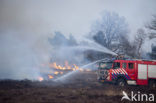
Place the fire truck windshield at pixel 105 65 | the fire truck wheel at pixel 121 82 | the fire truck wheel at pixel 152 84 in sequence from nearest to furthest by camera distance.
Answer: the fire truck wheel at pixel 121 82
the fire truck windshield at pixel 105 65
the fire truck wheel at pixel 152 84

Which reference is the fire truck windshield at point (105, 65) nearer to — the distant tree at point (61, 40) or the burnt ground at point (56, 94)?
the burnt ground at point (56, 94)

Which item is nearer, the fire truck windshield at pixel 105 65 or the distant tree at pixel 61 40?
the fire truck windshield at pixel 105 65

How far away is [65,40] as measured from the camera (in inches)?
1510

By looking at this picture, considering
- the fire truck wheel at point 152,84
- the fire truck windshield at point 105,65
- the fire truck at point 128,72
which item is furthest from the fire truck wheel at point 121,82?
the fire truck wheel at point 152,84

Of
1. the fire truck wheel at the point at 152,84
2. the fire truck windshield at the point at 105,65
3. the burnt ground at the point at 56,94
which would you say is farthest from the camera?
the fire truck wheel at the point at 152,84

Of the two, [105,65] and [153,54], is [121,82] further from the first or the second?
[153,54]

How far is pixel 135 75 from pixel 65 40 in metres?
24.1

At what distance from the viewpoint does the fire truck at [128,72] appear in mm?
16109

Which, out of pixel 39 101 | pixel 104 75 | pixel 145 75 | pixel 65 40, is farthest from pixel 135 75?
pixel 65 40

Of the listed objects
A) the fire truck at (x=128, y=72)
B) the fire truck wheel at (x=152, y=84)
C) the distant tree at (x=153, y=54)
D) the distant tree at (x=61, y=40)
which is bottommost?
the fire truck wheel at (x=152, y=84)

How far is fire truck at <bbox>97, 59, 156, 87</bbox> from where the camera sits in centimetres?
1611

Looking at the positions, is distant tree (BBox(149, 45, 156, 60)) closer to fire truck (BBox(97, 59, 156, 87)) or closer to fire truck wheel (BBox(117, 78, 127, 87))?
fire truck (BBox(97, 59, 156, 87))

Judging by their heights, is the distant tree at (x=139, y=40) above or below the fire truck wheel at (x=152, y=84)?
above

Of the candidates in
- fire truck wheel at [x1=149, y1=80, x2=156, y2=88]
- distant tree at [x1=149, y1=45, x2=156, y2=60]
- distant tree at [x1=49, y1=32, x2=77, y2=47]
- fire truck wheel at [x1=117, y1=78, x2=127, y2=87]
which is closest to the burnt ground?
fire truck wheel at [x1=117, y1=78, x2=127, y2=87]
